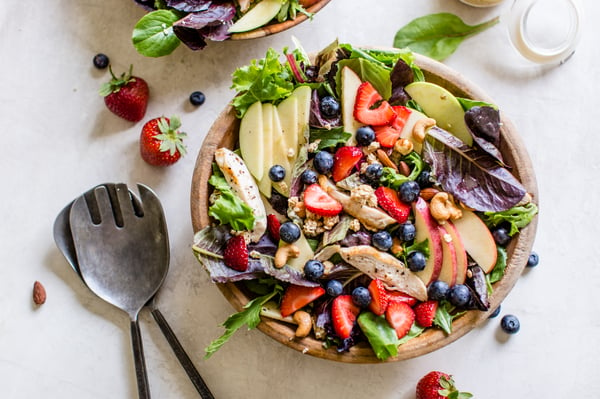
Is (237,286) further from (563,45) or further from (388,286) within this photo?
(563,45)

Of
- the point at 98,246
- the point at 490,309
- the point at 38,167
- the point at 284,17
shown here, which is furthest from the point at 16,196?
the point at 490,309

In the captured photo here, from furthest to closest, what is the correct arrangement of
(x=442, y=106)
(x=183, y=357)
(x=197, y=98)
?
(x=197, y=98)
(x=183, y=357)
(x=442, y=106)

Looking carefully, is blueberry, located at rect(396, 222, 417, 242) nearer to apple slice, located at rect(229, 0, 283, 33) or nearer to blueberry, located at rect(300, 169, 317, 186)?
blueberry, located at rect(300, 169, 317, 186)

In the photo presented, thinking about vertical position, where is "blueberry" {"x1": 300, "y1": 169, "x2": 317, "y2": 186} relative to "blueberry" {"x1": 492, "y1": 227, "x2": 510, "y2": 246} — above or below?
above

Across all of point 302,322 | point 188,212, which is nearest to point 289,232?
point 302,322

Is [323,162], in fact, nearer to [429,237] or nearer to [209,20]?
→ [429,237]

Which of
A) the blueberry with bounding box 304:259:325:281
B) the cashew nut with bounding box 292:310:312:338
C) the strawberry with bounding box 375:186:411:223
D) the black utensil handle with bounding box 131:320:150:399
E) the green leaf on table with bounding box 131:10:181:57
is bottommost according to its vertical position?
the black utensil handle with bounding box 131:320:150:399

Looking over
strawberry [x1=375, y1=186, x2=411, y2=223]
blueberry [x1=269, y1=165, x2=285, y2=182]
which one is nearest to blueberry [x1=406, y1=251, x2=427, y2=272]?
strawberry [x1=375, y1=186, x2=411, y2=223]
